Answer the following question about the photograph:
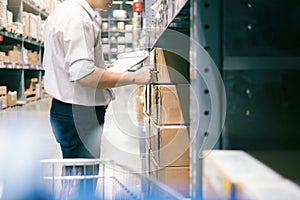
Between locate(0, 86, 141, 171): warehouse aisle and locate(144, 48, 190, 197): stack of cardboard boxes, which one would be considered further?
locate(0, 86, 141, 171): warehouse aisle

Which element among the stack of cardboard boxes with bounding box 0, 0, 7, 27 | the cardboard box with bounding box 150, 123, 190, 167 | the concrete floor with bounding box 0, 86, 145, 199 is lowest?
the concrete floor with bounding box 0, 86, 145, 199

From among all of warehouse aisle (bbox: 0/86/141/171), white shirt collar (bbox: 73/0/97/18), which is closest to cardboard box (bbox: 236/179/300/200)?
white shirt collar (bbox: 73/0/97/18)

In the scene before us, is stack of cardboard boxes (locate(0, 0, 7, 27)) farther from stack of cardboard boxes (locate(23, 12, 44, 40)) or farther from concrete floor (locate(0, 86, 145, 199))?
stack of cardboard boxes (locate(23, 12, 44, 40))

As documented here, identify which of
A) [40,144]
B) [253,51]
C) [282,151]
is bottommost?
[40,144]

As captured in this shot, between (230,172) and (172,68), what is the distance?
157 centimetres

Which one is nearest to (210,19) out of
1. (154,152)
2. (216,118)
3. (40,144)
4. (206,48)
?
(206,48)

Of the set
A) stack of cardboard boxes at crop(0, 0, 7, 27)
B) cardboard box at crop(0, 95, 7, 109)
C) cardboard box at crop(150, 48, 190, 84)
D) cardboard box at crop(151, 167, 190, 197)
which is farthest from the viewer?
cardboard box at crop(0, 95, 7, 109)

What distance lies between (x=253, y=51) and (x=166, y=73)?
130 cm

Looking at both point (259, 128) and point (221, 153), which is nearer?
point (221, 153)

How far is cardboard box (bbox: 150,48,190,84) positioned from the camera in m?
2.29

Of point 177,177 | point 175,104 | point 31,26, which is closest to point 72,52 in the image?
point 175,104

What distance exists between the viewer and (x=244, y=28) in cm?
100

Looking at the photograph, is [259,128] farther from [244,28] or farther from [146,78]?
[146,78]

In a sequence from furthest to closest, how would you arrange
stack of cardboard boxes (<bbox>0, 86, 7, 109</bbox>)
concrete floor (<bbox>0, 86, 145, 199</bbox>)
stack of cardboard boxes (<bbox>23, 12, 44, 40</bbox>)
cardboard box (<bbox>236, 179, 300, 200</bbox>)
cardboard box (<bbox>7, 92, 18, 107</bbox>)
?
stack of cardboard boxes (<bbox>23, 12, 44, 40</bbox>) → cardboard box (<bbox>7, 92, 18, 107</bbox>) → stack of cardboard boxes (<bbox>0, 86, 7, 109</bbox>) → concrete floor (<bbox>0, 86, 145, 199</bbox>) → cardboard box (<bbox>236, 179, 300, 200</bbox>)
